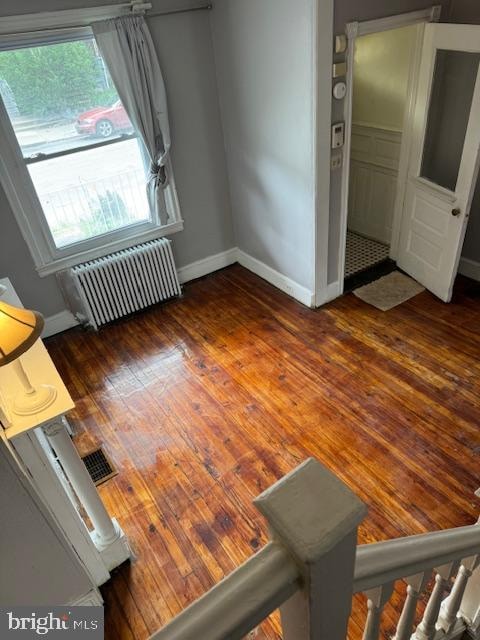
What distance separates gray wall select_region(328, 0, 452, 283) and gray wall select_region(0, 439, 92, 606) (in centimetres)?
289

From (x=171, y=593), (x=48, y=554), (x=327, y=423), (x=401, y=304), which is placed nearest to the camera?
(x=48, y=554)

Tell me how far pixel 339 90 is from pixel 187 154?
1448 millimetres

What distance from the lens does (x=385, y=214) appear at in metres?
4.54

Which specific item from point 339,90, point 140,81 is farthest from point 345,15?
point 140,81

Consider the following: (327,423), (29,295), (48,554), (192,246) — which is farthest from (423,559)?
(192,246)

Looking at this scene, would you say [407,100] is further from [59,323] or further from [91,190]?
[59,323]

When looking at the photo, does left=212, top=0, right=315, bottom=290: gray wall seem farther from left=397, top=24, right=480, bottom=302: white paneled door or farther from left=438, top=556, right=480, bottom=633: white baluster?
left=438, top=556, right=480, bottom=633: white baluster

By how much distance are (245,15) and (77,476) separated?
10.8ft

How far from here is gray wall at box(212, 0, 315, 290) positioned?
9.71ft

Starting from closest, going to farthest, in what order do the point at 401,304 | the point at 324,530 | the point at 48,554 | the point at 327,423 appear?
the point at 324,530
the point at 48,554
the point at 327,423
the point at 401,304

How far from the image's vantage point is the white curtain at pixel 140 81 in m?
3.05

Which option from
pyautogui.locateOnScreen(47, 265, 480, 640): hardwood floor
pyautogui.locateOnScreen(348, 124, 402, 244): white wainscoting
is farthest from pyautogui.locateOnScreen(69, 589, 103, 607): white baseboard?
pyautogui.locateOnScreen(348, 124, 402, 244): white wainscoting

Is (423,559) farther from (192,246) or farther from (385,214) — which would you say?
(385,214)

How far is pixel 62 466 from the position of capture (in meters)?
1.74
